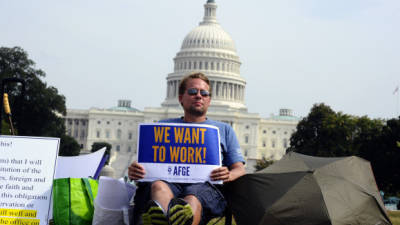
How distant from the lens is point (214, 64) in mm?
130750

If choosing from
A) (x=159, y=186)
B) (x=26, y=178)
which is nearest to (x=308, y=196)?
(x=159, y=186)

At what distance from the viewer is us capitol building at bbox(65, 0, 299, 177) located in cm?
12800

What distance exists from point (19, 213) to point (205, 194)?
1.88 m

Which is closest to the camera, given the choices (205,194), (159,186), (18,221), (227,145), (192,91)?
(159,186)

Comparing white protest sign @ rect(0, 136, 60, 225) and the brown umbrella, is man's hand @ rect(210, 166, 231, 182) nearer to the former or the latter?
the brown umbrella

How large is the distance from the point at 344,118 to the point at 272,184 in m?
50.2

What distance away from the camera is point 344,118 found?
57750mm

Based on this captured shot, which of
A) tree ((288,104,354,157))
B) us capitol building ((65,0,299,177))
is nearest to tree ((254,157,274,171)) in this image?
tree ((288,104,354,157))

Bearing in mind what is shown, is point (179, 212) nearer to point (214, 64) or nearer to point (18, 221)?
point (18, 221)

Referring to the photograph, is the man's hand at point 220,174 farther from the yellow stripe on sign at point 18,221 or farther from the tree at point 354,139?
the tree at point 354,139

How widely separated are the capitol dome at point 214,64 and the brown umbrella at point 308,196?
390ft

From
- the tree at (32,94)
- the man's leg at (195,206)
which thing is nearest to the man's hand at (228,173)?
the man's leg at (195,206)

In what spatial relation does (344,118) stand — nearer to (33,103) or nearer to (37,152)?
(33,103)

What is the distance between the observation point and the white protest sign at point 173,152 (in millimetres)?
8039
